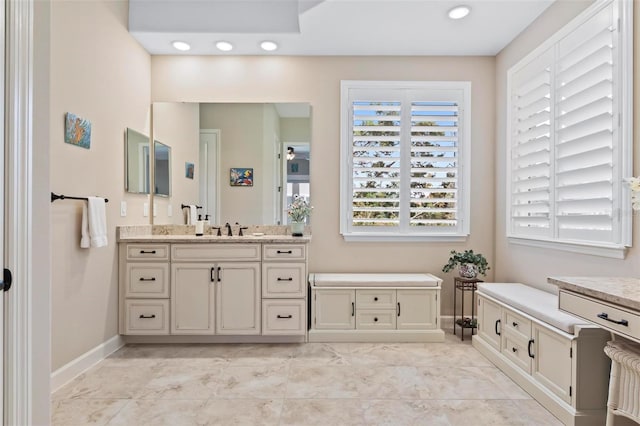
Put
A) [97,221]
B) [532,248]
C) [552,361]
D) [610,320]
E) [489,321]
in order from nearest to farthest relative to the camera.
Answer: [610,320] → [552,361] → [97,221] → [489,321] → [532,248]

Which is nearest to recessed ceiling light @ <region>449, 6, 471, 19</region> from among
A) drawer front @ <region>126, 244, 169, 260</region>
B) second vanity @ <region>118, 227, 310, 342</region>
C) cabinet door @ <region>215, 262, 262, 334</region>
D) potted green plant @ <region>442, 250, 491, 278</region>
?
potted green plant @ <region>442, 250, 491, 278</region>

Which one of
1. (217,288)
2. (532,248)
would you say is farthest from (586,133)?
(217,288)

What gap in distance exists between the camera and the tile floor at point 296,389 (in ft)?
7.23

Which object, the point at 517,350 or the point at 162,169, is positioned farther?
the point at 162,169

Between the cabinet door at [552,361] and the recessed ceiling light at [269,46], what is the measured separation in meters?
3.13

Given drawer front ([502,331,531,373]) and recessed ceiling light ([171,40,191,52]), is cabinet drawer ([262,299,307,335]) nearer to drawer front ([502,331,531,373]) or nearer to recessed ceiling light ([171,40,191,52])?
Result: drawer front ([502,331,531,373])

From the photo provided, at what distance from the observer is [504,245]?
3727mm

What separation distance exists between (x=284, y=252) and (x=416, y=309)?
4.25ft

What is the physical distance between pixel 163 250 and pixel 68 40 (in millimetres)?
1695

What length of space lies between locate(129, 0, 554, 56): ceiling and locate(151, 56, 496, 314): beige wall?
17 centimetres

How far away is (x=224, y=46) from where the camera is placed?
3641 millimetres

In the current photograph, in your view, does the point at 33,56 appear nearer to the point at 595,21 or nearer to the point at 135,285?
the point at 135,285

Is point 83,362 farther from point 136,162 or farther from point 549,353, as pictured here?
point 549,353

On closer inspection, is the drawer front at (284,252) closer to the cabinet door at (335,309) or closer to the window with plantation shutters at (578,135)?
the cabinet door at (335,309)
